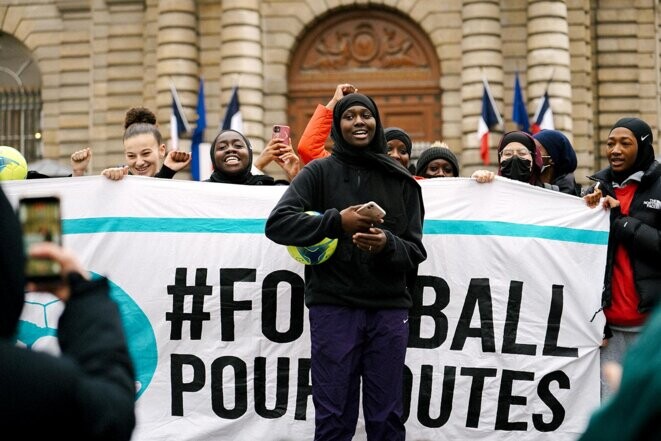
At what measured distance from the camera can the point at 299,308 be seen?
6.62 meters

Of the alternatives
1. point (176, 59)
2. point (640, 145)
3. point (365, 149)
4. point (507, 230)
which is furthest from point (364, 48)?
point (365, 149)

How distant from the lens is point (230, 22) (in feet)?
73.1

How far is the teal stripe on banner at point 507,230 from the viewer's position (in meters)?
6.80

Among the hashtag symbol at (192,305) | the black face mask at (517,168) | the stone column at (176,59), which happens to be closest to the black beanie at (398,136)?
the black face mask at (517,168)

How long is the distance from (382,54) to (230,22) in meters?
3.33

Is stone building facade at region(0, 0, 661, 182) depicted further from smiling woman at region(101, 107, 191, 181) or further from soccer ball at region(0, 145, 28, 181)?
smiling woman at region(101, 107, 191, 181)

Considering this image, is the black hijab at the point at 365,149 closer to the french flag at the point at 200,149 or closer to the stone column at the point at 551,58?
the french flag at the point at 200,149

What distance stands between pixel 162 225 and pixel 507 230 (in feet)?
7.21

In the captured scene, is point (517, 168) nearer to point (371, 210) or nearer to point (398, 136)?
point (398, 136)

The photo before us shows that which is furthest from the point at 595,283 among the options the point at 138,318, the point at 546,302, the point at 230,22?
the point at 230,22

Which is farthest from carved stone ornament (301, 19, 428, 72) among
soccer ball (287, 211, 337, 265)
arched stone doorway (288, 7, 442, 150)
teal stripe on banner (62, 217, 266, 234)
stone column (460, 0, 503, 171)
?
soccer ball (287, 211, 337, 265)

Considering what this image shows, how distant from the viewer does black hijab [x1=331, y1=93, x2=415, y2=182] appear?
5.61 m

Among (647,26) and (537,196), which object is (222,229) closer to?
(537,196)

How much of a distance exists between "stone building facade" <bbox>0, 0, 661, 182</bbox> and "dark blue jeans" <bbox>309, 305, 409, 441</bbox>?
1623 cm
